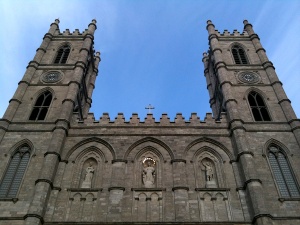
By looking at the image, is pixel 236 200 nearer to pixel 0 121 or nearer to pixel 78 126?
pixel 78 126

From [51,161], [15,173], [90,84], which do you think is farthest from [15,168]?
[90,84]

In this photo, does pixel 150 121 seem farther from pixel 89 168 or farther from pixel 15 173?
pixel 15 173

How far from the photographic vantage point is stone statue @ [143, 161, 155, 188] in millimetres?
19516

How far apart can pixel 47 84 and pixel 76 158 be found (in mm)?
8090

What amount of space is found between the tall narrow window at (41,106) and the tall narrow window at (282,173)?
15.3 meters

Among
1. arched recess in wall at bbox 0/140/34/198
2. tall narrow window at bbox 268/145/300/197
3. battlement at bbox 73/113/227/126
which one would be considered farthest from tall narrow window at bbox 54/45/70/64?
tall narrow window at bbox 268/145/300/197

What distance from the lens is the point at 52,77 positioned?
27.1 meters

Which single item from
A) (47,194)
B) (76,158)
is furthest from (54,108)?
(47,194)

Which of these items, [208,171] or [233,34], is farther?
[233,34]

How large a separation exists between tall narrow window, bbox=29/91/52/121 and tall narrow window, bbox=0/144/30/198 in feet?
10.3

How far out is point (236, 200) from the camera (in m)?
18.5

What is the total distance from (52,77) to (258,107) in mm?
15689

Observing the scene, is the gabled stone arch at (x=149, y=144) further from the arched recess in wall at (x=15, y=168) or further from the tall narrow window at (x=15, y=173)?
the tall narrow window at (x=15, y=173)

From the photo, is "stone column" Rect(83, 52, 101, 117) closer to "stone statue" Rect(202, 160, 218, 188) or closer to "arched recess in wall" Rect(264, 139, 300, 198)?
"stone statue" Rect(202, 160, 218, 188)
